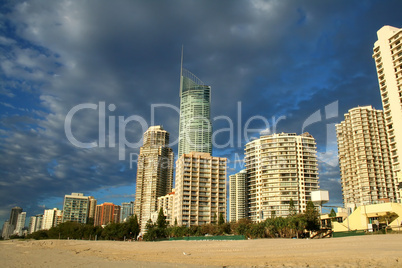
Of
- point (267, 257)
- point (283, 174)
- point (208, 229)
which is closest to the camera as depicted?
point (267, 257)

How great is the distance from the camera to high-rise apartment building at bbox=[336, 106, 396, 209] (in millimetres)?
119875

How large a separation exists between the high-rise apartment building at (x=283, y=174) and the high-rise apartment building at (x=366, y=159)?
1630 centimetres

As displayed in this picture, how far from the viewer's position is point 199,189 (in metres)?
116

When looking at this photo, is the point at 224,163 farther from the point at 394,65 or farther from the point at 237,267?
the point at 237,267

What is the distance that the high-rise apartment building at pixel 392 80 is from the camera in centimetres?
6981

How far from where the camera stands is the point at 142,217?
19250 cm

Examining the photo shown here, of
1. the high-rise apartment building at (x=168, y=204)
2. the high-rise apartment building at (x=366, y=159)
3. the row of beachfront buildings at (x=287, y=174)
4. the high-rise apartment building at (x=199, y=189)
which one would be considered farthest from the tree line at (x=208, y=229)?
the high-rise apartment building at (x=168, y=204)

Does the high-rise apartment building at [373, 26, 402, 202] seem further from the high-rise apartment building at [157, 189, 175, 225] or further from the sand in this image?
the high-rise apartment building at [157, 189, 175, 225]

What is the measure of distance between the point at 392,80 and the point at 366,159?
5890 centimetres

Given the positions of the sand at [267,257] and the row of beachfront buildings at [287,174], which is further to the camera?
the row of beachfront buildings at [287,174]

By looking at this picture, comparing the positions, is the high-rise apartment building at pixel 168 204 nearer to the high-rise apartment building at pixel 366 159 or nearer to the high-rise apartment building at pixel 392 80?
the high-rise apartment building at pixel 366 159

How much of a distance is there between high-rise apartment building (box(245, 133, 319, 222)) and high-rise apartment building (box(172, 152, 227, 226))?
1795 centimetres

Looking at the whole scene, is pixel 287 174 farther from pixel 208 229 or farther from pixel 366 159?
pixel 208 229

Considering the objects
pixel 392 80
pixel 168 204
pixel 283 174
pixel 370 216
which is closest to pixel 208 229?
pixel 370 216
